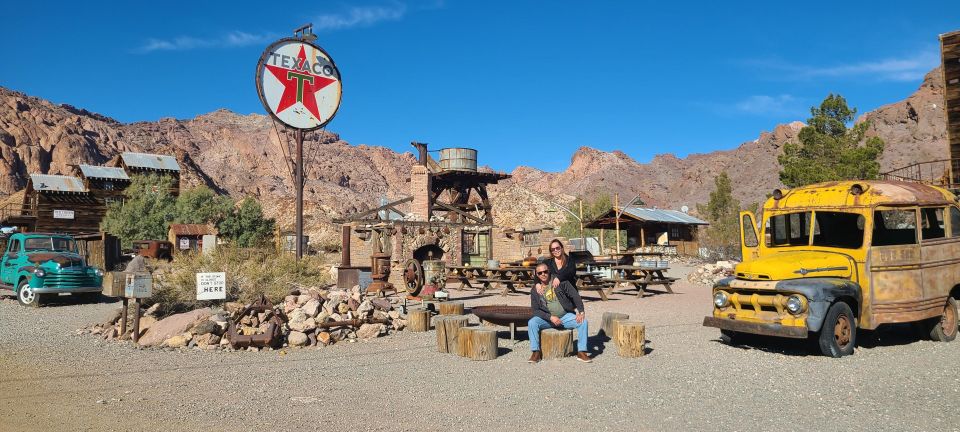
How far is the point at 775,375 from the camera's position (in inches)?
270

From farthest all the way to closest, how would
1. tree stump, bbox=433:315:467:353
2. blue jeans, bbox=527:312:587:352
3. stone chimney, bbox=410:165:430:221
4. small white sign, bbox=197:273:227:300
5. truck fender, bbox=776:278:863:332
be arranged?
stone chimney, bbox=410:165:430:221 < small white sign, bbox=197:273:227:300 < tree stump, bbox=433:315:467:353 < blue jeans, bbox=527:312:587:352 < truck fender, bbox=776:278:863:332

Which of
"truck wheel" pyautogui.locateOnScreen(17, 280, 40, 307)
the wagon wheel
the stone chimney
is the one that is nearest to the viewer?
the wagon wheel

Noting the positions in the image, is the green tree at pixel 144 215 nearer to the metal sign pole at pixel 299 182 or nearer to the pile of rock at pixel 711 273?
the metal sign pole at pixel 299 182

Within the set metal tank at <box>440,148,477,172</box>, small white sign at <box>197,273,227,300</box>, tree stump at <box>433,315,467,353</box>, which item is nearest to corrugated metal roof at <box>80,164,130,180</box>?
metal tank at <box>440,148,477,172</box>

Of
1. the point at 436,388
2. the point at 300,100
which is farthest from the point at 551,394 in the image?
the point at 300,100

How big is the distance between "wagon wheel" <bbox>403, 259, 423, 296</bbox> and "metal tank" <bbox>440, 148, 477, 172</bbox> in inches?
836

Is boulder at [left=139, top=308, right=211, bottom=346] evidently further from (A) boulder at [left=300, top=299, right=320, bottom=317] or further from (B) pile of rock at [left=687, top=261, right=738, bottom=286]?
(B) pile of rock at [left=687, top=261, right=738, bottom=286]

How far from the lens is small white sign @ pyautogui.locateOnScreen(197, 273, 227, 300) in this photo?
31.9 ft

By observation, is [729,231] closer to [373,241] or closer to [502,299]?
[373,241]

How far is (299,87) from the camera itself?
16.1 metres

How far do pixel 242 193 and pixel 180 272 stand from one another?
310 feet

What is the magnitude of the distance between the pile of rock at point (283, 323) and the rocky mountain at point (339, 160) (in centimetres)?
3655

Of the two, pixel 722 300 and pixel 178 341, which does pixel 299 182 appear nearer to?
pixel 178 341

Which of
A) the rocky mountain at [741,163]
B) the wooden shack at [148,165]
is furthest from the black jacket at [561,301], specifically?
the rocky mountain at [741,163]
